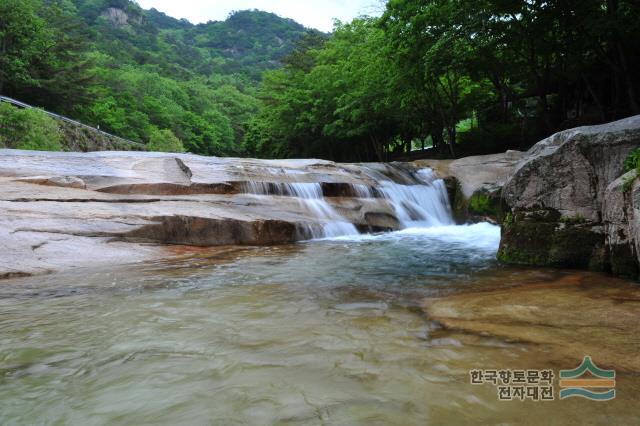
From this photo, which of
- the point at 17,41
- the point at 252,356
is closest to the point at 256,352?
the point at 252,356

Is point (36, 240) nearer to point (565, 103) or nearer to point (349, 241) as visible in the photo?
point (349, 241)

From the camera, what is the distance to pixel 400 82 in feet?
61.7

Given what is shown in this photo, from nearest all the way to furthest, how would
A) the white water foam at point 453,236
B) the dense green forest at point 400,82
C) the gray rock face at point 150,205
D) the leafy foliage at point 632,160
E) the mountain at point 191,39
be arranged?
the leafy foliage at point 632,160, the gray rock face at point 150,205, the white water foam at point 453,236, the dense green forest at point 400,82, the mountain at point 191,39

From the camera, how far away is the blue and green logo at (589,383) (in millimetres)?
2193

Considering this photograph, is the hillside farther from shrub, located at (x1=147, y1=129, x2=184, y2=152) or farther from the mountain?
the mountain

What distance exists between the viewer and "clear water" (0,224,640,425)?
2150mm

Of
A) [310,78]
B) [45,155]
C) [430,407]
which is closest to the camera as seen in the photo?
[430,407]

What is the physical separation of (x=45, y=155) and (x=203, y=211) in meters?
5.64

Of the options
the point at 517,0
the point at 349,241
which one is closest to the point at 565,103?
the point at 517,0

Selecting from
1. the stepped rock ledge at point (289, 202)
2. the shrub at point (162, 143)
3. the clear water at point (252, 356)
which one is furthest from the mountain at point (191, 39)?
the clear water at point (252, 356)

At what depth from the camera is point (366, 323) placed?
356 centimetres

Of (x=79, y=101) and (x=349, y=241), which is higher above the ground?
(x=79, y=101)

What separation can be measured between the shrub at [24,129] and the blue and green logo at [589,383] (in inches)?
825

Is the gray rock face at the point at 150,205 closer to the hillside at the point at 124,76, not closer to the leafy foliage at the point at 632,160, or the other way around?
the leafy foliage at the point at 632,160
